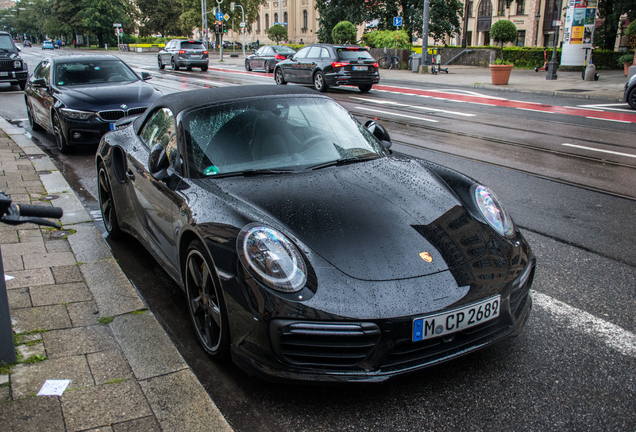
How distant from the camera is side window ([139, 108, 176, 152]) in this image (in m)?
3.83

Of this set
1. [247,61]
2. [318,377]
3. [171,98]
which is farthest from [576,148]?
[247,61]

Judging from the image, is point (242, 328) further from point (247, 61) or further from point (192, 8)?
point (192, 8)

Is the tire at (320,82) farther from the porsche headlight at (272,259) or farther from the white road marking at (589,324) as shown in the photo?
the porsche headlight at (272,259)

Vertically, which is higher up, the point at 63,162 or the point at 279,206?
the point at 279,206

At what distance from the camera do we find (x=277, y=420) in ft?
8.46

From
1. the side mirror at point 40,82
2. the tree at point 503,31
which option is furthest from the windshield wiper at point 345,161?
the tree at point 503,31

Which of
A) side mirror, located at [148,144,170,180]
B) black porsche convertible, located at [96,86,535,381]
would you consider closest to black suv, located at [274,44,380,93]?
black porsche convertible, located at [96,86,535,381]

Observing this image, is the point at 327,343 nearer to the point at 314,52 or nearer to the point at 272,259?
the point at 272,259

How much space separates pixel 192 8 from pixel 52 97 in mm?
76535

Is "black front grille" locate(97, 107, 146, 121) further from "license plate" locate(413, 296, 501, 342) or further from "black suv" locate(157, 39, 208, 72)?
"black suv" locate(157, 39, 208, 72)

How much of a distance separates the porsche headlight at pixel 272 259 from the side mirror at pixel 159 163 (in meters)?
1.07

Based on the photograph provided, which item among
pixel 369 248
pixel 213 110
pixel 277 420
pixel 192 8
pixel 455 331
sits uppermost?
pixel 192 8

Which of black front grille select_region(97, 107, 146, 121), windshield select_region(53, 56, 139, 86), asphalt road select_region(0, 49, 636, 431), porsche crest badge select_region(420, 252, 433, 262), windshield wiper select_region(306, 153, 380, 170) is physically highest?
windshield select_region(53, 56, 139, 86)

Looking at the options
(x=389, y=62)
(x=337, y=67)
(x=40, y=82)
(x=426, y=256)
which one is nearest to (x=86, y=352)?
(x=426, y=256)
